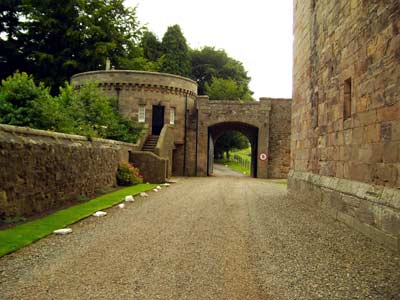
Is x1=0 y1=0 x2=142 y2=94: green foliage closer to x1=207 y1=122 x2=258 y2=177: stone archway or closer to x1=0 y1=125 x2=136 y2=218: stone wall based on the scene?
x1=207 y1=122 x2=258 y2=177: stone archway

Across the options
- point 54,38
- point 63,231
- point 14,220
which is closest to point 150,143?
point 54,38

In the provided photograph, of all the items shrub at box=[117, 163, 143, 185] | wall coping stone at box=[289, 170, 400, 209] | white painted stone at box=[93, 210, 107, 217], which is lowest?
white painted stone at box=[93, 210, 107, 217]

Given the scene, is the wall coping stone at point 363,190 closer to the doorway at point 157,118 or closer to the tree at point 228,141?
the doorway at point 157,118

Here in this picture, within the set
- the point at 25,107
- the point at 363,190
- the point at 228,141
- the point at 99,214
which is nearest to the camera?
the point at 363,190

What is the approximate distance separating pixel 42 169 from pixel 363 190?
22.8ft

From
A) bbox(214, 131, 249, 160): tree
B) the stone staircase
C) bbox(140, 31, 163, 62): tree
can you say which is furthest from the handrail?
bbox(140, 31, 163, 62): tree

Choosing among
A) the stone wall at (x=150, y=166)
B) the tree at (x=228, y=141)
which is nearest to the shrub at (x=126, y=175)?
the stone wall at (x=150, y=166)

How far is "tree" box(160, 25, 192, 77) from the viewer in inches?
1831

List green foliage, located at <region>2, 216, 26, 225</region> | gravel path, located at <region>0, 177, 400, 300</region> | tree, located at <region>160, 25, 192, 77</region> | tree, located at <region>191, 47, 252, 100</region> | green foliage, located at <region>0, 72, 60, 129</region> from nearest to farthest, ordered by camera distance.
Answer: gravel path, located at <region>0, 177, 400, 300</region> → green foliage, located at <region>2, 216, 26, 225</region> → green foliage, located at <region>0, 72, 60, 129</region> → tree, located at <region>160, 25, 192, 77</region> → tree, located at <region>191, 47, 252, 100</region>

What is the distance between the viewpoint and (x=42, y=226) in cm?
730

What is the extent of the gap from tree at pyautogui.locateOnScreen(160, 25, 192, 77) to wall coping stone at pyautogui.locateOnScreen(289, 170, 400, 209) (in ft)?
122

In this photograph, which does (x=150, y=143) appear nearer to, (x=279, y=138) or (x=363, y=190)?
(x=279, y=138)

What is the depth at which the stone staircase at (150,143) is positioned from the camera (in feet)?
78.1

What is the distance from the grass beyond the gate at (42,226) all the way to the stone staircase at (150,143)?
12764mm
